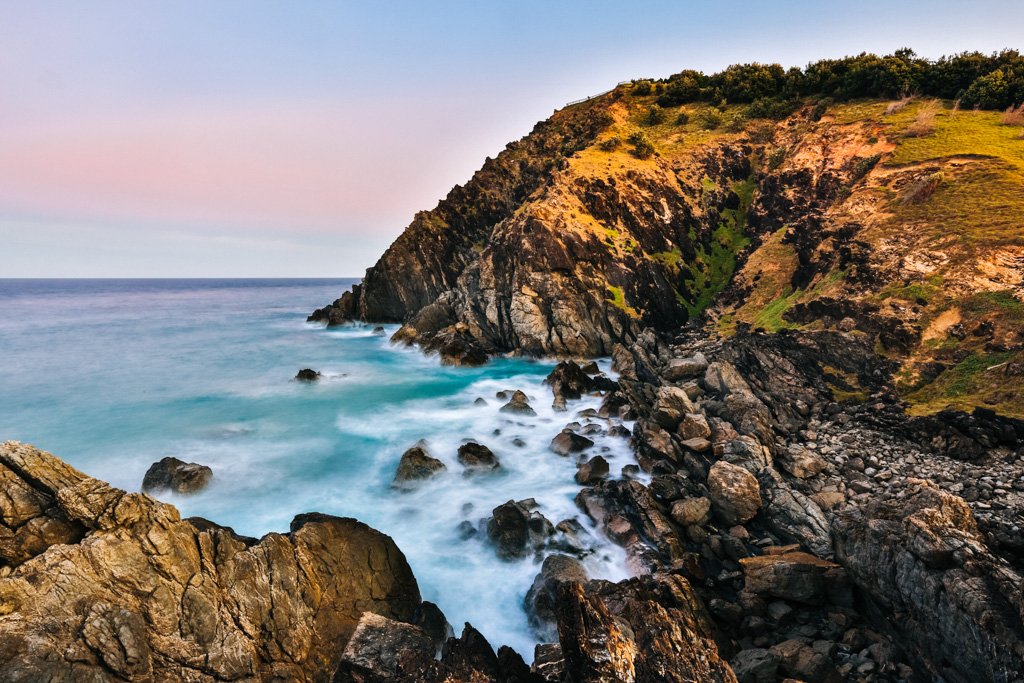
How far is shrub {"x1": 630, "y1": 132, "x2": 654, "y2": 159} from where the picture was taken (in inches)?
2319

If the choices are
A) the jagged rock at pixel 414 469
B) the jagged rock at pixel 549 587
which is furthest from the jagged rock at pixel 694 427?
the jagged rock at pixel 414 469

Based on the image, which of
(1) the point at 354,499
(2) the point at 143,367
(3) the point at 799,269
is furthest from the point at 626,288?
(2) the point at 143,367

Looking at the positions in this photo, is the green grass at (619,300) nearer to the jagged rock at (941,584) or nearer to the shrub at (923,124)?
the shrub at (923,124)

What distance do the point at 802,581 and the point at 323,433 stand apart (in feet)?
87.5

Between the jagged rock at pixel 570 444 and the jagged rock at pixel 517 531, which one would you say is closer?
the jagged rock at pixel 517 531

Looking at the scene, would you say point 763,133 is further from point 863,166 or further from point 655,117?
point 863,166

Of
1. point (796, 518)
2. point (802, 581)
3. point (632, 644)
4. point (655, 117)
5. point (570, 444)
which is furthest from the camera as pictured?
point (655, 117)

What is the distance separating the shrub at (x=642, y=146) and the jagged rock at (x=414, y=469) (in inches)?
2045

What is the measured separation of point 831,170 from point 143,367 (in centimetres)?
7502

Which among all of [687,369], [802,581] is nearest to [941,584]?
[802,581]

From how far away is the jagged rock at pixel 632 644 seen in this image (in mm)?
8312

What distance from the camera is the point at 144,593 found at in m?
9.46

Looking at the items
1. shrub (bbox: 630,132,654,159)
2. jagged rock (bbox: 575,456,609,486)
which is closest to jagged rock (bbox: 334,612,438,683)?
jagged rock (bbox: 575,456,609,486)

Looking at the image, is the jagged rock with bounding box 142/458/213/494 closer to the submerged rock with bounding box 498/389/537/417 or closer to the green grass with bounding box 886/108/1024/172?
the submerged rock with bounding box 498/389/537/417
